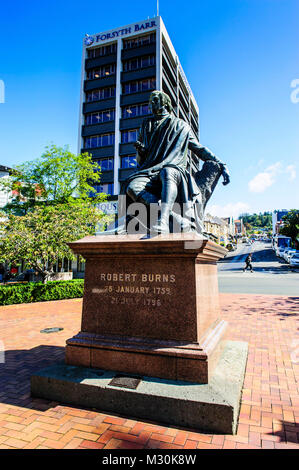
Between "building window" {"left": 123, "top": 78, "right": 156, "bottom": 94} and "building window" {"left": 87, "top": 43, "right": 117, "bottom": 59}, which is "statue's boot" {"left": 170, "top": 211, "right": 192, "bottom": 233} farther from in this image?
"building window" {"left": 87, "top": 43, "right": 117, "bottom": 59}

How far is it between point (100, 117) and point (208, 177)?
116ft

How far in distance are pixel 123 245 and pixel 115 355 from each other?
1311 mm

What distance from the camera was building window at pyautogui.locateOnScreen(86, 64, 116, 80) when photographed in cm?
3688

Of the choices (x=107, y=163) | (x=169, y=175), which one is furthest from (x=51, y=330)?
(x=107, y=163)

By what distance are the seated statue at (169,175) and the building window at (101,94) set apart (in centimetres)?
3536

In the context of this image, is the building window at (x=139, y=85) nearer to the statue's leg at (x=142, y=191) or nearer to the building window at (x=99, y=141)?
the building window at (x=99, y=141)

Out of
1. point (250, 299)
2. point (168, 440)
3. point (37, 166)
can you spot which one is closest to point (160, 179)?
point (168, 440)

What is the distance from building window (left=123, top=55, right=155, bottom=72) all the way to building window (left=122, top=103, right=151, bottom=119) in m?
5.02

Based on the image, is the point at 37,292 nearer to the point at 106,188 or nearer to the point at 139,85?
the point at 106,188

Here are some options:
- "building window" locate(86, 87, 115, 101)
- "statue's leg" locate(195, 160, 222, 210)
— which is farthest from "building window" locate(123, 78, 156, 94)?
"statue's leg" locate(195, 160, 222, 210)

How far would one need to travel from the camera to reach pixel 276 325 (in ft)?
23.2

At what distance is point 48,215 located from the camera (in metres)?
14.4

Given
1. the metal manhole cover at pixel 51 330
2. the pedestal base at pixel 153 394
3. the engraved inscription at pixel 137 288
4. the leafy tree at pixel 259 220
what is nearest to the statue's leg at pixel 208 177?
the engraved inscription at pixel 137 288
